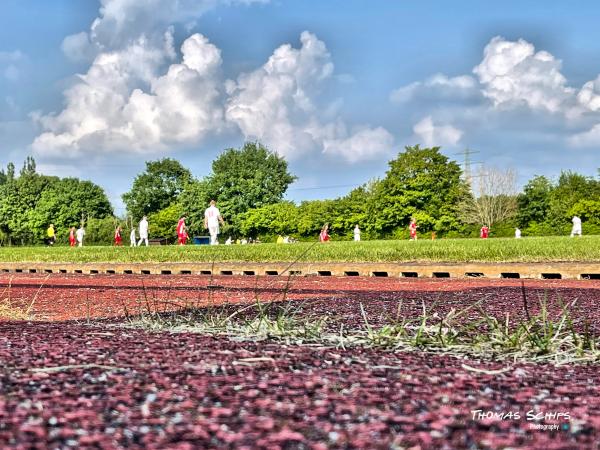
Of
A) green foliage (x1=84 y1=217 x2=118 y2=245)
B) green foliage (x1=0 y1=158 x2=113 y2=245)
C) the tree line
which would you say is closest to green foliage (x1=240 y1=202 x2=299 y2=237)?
the tree line

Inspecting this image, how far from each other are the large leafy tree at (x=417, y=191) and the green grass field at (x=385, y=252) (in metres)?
37.8

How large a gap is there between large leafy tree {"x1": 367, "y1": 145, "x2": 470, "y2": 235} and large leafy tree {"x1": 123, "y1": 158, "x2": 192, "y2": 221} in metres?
32.8

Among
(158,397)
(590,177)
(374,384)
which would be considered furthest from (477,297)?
(590,177)

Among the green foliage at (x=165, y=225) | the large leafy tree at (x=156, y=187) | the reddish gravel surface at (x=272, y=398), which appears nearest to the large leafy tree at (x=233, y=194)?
the green foliage at (x=165, y=225)

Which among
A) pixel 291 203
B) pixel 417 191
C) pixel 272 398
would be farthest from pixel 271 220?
pixel 272 398

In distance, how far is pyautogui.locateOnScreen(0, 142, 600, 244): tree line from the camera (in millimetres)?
58844

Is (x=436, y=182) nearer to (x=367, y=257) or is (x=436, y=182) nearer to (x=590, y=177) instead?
(x=590, y=177)

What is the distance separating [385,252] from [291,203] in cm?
5357

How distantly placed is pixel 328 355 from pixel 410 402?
0.95 m

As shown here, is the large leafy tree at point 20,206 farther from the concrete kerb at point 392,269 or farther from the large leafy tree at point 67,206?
the concrete kerb at point 392,269

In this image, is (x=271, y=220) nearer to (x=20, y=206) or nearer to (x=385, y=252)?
(x=20, y=206)

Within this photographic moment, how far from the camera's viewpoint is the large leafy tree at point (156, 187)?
89.2 meters

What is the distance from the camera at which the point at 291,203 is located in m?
73.1

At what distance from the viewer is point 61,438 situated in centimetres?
178
